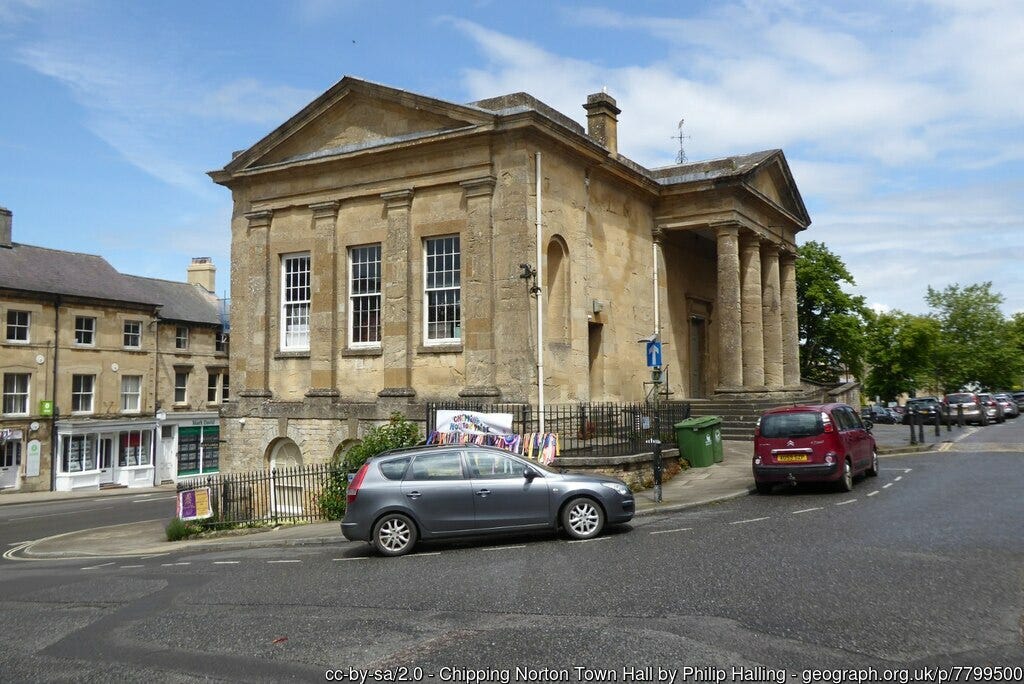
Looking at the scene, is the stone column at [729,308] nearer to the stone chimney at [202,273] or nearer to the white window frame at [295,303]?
the white window frame at [295,303]

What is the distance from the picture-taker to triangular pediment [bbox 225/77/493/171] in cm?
2008

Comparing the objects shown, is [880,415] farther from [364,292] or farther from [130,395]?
[130,395]

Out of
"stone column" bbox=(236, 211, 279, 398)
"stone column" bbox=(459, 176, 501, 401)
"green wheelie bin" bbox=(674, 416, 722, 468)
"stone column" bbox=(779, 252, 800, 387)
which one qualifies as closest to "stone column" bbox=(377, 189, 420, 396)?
"stone column" bbox=(459, 176, 501, 401)

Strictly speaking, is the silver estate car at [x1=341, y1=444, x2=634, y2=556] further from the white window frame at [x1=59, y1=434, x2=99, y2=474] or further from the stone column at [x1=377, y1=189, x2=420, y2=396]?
the white window frame at [x1=59, y1=434, x2=99, y2=474]

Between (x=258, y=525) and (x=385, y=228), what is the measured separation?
775 centimetres

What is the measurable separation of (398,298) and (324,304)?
7.86ft

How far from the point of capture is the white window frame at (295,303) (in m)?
22.3

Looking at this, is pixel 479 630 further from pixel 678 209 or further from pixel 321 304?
pixel 678 209

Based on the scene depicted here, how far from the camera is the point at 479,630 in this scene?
6852 mm

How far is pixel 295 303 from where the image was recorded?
882 inches

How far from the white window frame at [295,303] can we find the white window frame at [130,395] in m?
22.7

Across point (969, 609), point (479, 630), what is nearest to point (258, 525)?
point (479, 630)

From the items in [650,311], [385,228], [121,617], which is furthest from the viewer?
[650,311]

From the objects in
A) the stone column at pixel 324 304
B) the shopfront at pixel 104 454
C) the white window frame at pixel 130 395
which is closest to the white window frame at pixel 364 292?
the stone column at pixel 324 304
